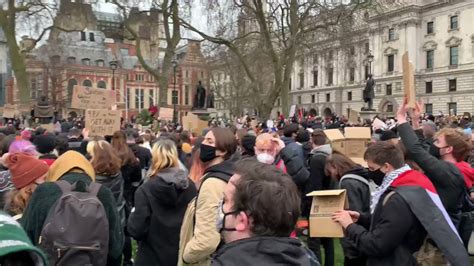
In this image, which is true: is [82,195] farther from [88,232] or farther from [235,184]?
[235,184]

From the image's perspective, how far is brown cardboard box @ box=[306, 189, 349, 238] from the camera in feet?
11.9

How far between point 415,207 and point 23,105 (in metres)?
23.3

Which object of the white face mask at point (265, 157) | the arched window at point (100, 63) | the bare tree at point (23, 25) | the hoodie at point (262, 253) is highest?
the arched window at point (100, 63)

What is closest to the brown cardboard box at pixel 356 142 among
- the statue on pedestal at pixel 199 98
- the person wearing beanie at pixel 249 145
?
the person wearing beanie at pixel 249 145

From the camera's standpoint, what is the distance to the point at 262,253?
195 cm

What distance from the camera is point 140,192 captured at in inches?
163

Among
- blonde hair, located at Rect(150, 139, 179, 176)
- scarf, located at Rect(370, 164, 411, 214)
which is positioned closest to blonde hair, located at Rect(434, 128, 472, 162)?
scarf, located at Rect(370, 164, 411, 214)

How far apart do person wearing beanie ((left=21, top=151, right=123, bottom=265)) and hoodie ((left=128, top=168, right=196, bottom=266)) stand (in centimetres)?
33

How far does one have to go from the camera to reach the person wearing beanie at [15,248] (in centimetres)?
140

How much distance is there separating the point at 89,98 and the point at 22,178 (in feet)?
23.5

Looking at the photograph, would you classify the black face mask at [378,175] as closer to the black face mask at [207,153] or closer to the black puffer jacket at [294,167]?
the black face mask at [207,153]

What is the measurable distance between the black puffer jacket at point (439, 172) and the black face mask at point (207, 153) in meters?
1.48

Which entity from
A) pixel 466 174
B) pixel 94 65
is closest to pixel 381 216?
pixel 466 174

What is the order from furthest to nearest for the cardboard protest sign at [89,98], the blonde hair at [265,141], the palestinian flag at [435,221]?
the cardboard protest sign at [89,98] < the blonde hair at [265,141] < the palestinian flag at [435,221]
